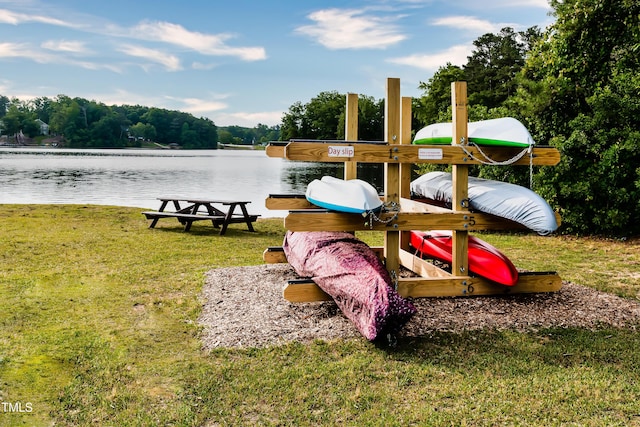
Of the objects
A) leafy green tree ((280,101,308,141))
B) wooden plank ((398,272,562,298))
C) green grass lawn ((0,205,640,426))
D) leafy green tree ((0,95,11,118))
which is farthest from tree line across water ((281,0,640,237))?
leafy green tree ((0,95,11,118))

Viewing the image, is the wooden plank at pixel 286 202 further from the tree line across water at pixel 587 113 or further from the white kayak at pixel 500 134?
the tree line across water at pixel 587 113

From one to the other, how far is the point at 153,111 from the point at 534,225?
467ft

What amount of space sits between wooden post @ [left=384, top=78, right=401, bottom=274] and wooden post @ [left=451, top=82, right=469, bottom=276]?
569 millimetres

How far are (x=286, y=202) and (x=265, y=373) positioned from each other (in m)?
2.11

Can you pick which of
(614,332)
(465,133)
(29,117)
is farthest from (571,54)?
(29,117)

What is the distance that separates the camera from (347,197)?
5176mm

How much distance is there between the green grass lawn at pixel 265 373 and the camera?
3.52m

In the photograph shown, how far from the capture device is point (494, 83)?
51.1 metres

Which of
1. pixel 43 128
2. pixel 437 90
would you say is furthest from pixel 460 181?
pixel 43 128

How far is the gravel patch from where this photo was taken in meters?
4.91

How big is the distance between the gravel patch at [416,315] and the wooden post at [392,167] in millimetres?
608

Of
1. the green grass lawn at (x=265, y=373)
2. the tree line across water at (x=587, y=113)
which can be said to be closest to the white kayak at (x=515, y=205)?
the green grass lawn at (x=265, y=373)

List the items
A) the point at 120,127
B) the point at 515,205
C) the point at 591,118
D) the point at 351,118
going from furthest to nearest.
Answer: the point at 120,127
the point at 591,118
the point at 351,118
the point at 515,205

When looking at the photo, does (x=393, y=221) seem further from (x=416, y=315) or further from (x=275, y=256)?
(x=275, y=256)
